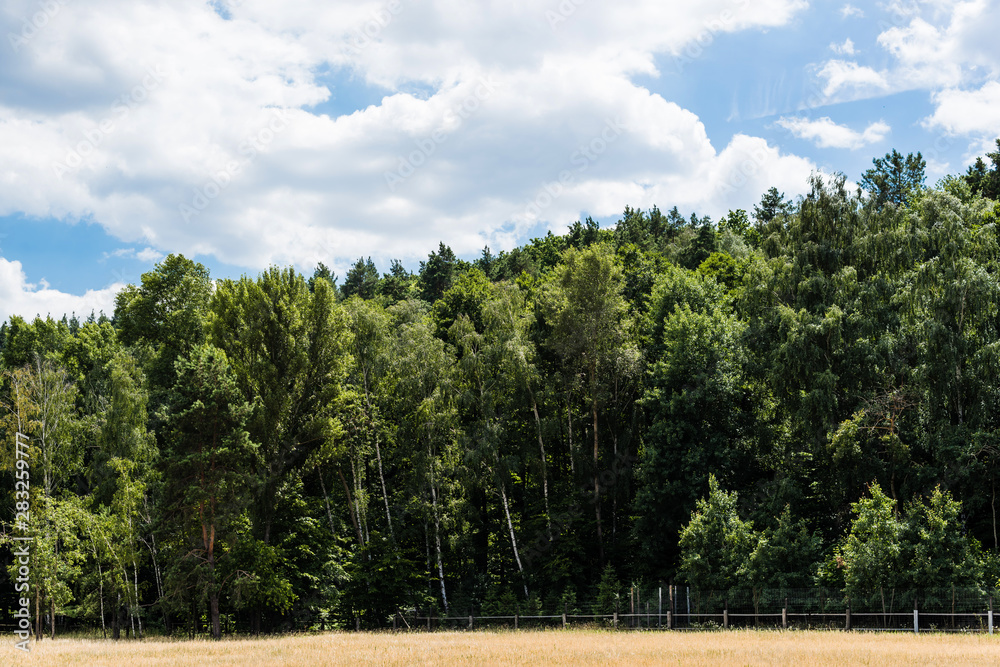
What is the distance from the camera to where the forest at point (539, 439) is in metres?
33.7

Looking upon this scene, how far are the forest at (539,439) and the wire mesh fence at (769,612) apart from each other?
2.29ft

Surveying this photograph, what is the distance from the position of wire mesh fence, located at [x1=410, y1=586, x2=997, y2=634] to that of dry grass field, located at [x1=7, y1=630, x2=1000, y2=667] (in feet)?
7.40

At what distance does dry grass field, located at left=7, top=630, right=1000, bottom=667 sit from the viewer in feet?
71.5

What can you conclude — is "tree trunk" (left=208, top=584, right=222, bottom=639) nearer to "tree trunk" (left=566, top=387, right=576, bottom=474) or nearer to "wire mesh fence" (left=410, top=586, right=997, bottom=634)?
"wire mesh fence" (left=410, top=586, right=997, bottom=634)

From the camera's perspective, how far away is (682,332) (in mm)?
40531

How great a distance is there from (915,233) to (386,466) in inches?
1180

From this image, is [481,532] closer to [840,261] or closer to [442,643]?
[442,643]

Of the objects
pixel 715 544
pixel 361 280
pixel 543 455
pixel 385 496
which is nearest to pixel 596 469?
pixel 543 455

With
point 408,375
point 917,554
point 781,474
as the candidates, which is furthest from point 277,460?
point 917,554

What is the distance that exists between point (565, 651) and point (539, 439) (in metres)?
19.1

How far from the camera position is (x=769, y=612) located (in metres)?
33.3

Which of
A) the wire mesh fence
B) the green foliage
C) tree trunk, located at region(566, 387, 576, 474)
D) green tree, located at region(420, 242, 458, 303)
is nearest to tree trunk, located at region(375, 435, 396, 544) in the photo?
the wire mesh fence

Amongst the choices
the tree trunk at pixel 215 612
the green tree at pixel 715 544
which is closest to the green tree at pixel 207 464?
the tree trunk at pixel 215 612

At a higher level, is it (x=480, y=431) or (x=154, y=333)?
(x=154, y=333)
